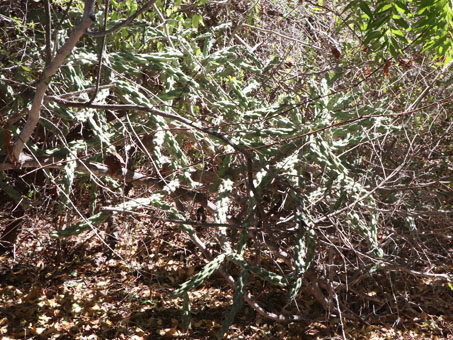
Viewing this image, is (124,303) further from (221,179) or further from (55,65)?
(55,65)

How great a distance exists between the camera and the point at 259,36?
235 inches

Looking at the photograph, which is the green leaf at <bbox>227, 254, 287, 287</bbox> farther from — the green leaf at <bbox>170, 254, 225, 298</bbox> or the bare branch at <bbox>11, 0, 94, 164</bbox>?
the bare branch at <bbox>11, 0, 94, 164</bbox>

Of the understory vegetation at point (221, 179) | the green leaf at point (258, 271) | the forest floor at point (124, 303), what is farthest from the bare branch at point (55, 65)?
the green leaf at point (258, 271)

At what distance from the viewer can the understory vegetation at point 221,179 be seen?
3.98 meters

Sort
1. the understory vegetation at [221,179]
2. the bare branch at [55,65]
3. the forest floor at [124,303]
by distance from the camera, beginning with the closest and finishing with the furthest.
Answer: the bare branch at [55,65] < the understory vegetation at [221,179] < the forest floor at [124,303]

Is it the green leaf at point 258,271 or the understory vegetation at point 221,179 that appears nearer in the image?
the understory vegetation at point 221,179

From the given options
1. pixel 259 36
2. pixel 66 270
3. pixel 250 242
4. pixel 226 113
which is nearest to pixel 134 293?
pixel 66 270

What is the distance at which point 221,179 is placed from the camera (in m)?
4.31

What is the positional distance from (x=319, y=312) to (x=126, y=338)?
181cm

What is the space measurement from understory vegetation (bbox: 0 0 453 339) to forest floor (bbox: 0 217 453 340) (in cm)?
2

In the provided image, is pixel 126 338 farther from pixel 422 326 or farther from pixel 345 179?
pixel 422 326

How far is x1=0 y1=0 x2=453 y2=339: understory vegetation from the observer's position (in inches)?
157

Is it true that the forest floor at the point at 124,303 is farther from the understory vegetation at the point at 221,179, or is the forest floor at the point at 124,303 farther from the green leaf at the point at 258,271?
the green leaf at the point at 258,271

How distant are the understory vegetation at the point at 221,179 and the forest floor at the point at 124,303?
19 mm
